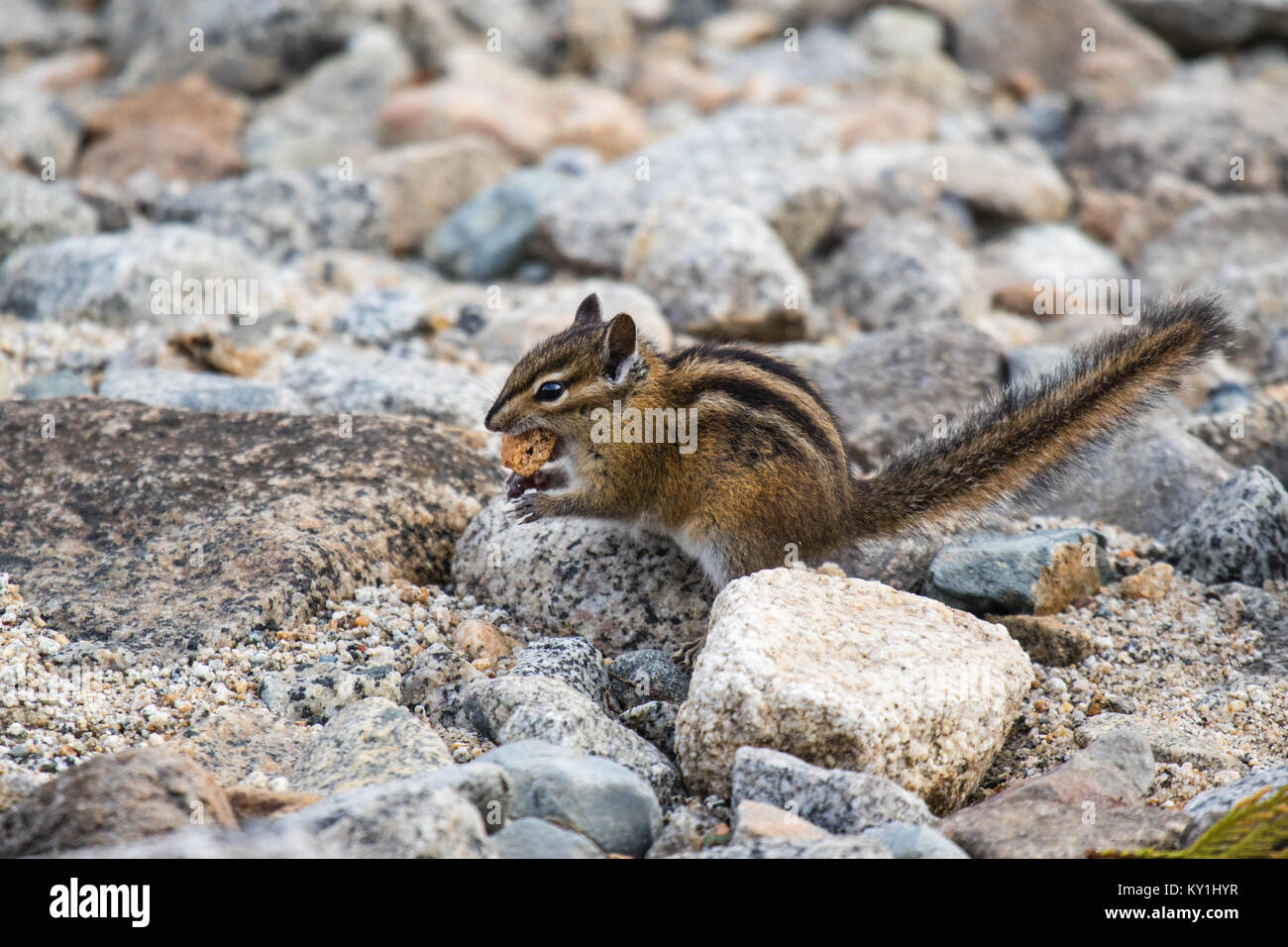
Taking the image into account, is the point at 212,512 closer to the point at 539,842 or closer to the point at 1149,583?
the point at 539,842

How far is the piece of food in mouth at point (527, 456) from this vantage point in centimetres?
565

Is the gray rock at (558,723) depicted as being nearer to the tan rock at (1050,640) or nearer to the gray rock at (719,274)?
the tan rock at (1050,640)

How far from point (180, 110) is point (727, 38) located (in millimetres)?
7261

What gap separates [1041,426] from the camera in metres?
5.25

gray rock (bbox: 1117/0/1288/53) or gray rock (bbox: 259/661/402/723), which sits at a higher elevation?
gray rock (bbox: 1117/0/1288/53)

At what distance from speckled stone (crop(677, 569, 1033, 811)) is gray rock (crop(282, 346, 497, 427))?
275 centimetres

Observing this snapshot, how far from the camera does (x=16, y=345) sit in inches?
295

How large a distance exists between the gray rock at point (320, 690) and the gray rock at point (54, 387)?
112 inches

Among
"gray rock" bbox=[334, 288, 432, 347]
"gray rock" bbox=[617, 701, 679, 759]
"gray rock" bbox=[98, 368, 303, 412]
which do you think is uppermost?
"gray rock" bbox=[98, 368, 303, 412]

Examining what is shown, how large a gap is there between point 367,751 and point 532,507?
1.66 metres

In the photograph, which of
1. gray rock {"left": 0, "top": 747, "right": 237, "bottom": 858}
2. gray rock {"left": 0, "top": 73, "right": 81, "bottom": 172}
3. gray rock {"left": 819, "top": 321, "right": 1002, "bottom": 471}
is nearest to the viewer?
gray rock {"left": 0, "top": 747, "right": 237, "bottom": 858}

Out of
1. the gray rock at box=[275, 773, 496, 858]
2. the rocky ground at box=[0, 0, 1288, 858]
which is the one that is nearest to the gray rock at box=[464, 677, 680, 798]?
the rocky ground at box=[0, 0, 1288, 858]

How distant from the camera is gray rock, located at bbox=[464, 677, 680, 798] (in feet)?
14.1

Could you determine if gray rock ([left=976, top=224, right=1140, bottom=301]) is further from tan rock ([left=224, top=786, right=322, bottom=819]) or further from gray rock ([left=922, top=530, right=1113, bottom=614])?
tan rock ([left=224, top=786, right=322, bottom=819])
